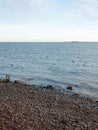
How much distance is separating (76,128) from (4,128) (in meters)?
5.04

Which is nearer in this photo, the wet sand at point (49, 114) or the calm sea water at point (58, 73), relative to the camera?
the wet sand at point (49, 114)

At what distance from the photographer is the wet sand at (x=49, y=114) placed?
15406mm

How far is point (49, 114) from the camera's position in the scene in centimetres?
1822

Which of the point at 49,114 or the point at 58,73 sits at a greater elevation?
the point at 49,114

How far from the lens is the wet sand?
1541 centimetres

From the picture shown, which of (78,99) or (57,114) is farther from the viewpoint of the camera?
(78,99)

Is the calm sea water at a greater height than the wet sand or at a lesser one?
lesser

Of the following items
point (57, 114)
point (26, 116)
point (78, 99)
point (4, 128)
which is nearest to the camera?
point (4, 128)

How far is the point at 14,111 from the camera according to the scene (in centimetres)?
1767

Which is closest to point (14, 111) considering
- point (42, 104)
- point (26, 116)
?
point (26, 116)

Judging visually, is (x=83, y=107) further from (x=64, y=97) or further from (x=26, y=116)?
(x=26, y=116)

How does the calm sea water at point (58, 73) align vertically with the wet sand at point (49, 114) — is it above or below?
below

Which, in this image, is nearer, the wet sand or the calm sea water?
the wet sand

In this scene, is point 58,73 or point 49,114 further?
point 58,73
